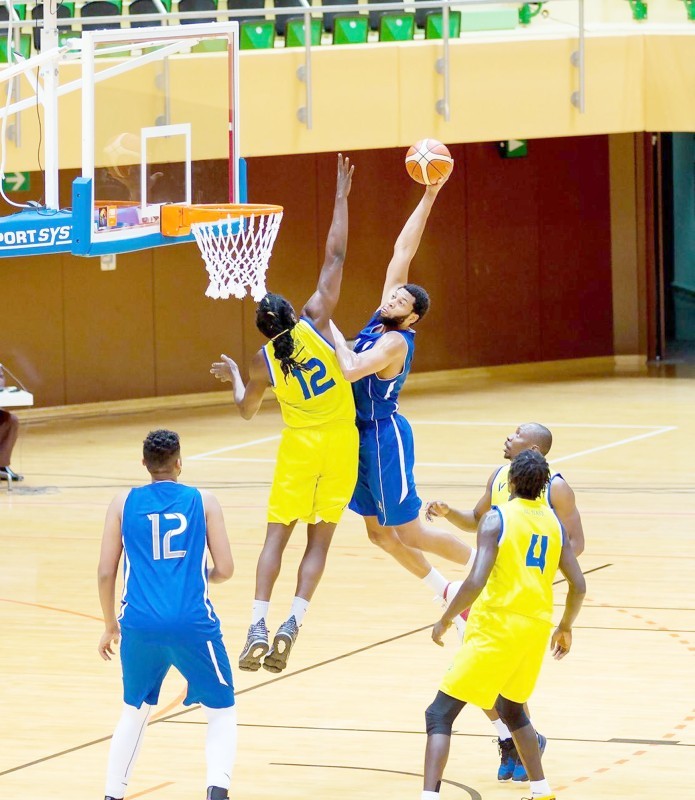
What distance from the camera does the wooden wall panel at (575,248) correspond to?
931 inches

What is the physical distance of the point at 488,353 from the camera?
23.3 m

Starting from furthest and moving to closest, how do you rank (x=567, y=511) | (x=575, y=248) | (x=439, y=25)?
1. (x=575, y=248)
2. (x=439, y=25)
3. (x=567, y=511)

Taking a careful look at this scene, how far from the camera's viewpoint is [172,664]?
580cm

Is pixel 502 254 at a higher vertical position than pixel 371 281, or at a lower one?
higher

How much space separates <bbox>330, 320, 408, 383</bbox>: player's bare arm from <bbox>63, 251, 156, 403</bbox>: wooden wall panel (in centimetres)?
1260

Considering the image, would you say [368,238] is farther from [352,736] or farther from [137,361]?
[352,736]

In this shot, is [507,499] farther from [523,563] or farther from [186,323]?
[186,323]

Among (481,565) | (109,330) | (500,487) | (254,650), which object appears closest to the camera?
(481,565)

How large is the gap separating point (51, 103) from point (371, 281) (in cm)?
1207

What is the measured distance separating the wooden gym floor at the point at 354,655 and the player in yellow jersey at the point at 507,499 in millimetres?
126

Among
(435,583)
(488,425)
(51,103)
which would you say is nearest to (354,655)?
(435,583)

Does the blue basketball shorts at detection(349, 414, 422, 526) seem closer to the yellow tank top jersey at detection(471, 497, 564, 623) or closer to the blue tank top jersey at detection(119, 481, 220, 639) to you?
the yellow tank top jersey at detection(471, 497, 564, 623)

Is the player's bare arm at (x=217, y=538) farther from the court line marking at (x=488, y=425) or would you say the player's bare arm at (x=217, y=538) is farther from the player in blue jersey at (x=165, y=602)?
the court line marking at (x=488, y=425)

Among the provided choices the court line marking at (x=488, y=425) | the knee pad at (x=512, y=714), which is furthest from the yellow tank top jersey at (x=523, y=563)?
the court line marking at (x=488, y=425)
